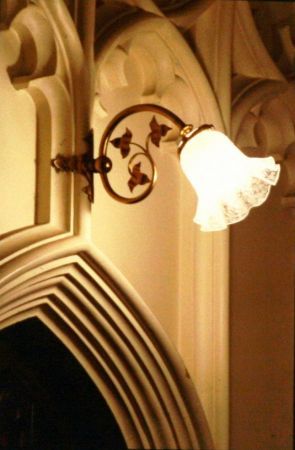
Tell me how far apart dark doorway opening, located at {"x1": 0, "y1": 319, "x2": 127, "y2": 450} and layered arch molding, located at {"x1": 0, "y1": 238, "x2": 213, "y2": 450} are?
83mm

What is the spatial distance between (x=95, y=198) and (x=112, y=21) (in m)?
0.49

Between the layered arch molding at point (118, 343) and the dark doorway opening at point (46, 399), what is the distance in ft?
0.27

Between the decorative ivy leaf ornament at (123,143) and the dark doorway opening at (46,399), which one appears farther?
the dark doorway opening at (46,399)

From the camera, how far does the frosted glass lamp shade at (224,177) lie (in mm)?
2590

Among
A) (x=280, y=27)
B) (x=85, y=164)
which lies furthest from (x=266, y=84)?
(x=85, y=164)

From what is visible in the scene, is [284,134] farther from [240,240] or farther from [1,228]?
[1,228]

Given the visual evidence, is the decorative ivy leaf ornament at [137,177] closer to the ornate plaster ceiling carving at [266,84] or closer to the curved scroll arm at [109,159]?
the curved scroll arm at [109,159]

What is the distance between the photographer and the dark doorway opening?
2945 millimetres

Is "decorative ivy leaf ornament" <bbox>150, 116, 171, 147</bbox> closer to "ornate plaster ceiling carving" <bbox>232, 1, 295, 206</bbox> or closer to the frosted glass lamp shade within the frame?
the frosted glass lamp shade

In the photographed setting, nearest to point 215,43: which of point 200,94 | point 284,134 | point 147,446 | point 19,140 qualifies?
point 200,94

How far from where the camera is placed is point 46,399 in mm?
3047

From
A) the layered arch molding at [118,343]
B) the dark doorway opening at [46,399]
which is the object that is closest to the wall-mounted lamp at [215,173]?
the layered arch molding at [118,343]

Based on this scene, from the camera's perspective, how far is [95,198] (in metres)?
2.89

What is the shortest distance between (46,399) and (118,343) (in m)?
0.31
